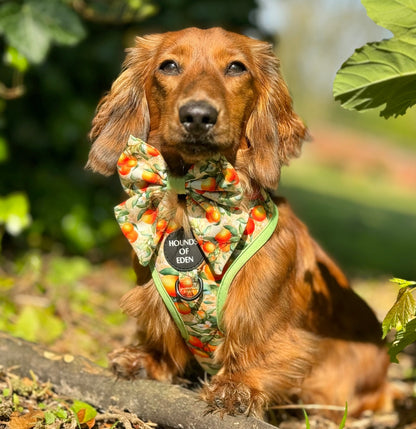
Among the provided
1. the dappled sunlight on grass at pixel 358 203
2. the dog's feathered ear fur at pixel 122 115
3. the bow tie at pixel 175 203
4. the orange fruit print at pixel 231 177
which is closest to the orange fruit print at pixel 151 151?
the bow tie at pixel 175 203

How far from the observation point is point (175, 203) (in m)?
2.55

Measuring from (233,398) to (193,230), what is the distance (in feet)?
2.23

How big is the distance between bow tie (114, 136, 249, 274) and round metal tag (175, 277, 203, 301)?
0.33 feet

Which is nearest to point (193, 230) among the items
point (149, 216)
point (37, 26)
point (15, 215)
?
point (149, 216)

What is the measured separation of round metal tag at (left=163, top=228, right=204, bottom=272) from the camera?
96.7 inches

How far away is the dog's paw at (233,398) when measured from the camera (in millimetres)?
2326

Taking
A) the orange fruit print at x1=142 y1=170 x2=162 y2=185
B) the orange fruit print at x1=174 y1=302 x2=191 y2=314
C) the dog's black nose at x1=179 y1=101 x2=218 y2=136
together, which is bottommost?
the orange fruit print at x1=174 y1=302 x2=191 y2=314

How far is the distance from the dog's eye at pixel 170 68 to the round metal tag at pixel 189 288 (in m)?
0.85

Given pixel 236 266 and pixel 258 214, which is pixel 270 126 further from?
pixel 236 266

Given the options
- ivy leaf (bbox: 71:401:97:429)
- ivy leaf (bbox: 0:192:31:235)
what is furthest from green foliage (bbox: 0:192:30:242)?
ivy leaf (bbox: 71:401:97:429)

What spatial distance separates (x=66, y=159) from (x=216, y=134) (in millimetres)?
3708

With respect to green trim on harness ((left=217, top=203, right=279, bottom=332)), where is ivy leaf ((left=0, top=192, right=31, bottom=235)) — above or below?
below

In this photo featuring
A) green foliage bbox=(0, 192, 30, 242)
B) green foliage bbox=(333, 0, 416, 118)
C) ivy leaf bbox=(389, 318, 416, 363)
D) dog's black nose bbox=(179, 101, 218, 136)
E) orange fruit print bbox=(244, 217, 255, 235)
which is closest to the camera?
green foliage bbox=(333, 0, 416, 118)

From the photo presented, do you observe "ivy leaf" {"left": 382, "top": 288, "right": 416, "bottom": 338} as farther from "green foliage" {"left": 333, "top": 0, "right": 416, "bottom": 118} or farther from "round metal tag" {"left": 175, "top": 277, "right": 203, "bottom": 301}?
"round metal tag" {"left": 175, "top": 277, "right": 203, "bottom": 301}
